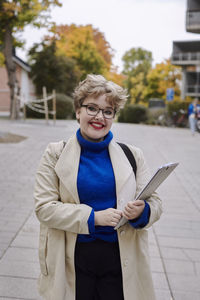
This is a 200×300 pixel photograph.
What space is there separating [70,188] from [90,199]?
13cm

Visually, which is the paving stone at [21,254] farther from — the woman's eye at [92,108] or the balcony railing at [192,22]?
the balcony railing at [192,22]

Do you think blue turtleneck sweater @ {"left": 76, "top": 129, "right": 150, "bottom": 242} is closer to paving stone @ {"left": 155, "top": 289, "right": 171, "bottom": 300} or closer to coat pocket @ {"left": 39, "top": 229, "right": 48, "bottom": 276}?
coat pocket @ {"left": 39, "top": 229, "right": 48, "bottom": 276}

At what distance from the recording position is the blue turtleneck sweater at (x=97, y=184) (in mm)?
1945

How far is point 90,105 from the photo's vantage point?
200cm

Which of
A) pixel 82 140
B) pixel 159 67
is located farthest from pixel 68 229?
pixel 159 67

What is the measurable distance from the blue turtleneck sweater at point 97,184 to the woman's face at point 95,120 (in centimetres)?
5

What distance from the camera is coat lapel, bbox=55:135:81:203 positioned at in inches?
76.0

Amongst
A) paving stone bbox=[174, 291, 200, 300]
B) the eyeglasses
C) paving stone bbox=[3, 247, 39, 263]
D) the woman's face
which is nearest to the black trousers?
the woman's face

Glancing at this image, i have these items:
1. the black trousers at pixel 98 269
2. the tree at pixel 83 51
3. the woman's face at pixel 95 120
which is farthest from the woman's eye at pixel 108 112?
the tree at pixel 83 51

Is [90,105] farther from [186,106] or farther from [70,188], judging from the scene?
[186,106]

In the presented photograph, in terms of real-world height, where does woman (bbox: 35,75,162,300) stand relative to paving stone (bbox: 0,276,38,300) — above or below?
above

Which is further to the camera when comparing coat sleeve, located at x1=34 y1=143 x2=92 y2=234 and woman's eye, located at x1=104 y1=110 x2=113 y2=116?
woman's eye, located at x1=104 y1=110 x2=113 y2=116

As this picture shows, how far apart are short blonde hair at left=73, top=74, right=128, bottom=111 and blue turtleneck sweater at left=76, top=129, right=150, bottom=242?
8.3 inches

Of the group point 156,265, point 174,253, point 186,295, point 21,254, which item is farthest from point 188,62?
point 186,295
